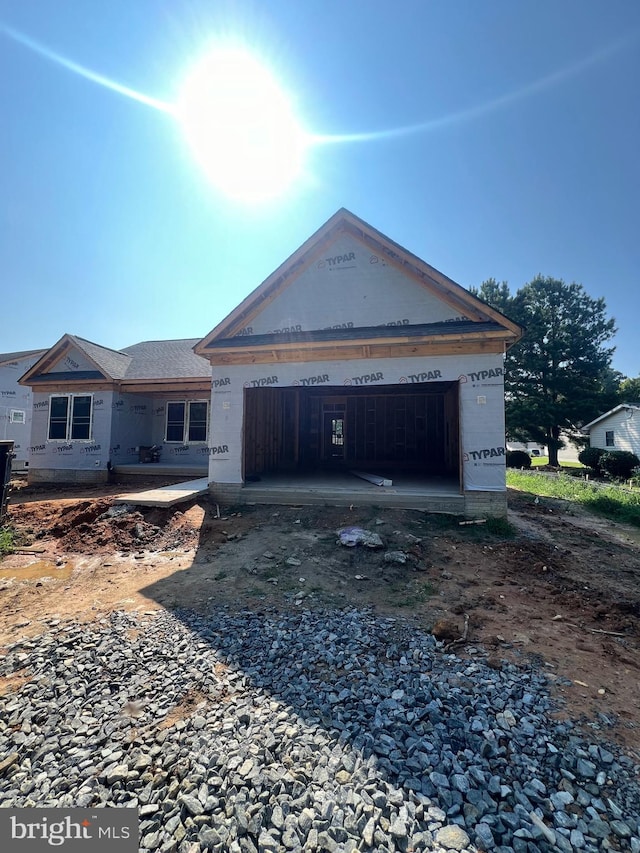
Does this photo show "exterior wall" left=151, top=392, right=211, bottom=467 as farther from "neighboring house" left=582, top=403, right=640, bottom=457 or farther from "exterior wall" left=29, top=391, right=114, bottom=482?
"neighboring house" left=582, top=403, right=640, bottom=457

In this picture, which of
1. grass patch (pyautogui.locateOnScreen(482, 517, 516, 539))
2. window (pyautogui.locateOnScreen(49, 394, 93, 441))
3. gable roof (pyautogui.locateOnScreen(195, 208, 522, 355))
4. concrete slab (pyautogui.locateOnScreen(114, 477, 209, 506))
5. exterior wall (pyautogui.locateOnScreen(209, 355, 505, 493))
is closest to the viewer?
grass patch (pyautogui.locateOnScreen(482, 517, 516, 539))

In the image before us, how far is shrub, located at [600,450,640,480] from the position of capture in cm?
1970

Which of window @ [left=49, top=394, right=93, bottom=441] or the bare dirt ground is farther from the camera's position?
window @ [left=49, top=394, right=93, bottom=441]

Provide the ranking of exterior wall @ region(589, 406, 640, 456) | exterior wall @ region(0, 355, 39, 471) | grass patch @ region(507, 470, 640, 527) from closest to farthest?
grass patch @ region(507, 470, 640, 527) → exterior wall @ region(0, 355, 39, 471) → exterior wall @ region(589, 406, 640, 456)

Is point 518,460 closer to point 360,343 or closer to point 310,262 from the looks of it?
point 360,343

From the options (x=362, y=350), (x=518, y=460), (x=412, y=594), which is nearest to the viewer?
(x=412, y=594)

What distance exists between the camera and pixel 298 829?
6.23 feet

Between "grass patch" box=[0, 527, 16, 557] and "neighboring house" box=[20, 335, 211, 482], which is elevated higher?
"neighboring house" box=[20, 335, 211, 482]

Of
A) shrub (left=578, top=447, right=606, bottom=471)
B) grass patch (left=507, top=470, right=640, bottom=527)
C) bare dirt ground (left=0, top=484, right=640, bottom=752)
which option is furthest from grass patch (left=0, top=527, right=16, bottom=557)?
shrub (left=578, top=447, right=606, bottom=471)

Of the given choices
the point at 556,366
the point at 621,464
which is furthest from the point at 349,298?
the point at 556,366

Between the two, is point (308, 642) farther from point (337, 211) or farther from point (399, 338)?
point (337, 211)

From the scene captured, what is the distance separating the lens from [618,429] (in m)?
25.2

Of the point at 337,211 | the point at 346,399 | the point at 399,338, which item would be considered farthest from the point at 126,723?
the point at 346,399

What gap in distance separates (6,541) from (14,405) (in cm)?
1869
